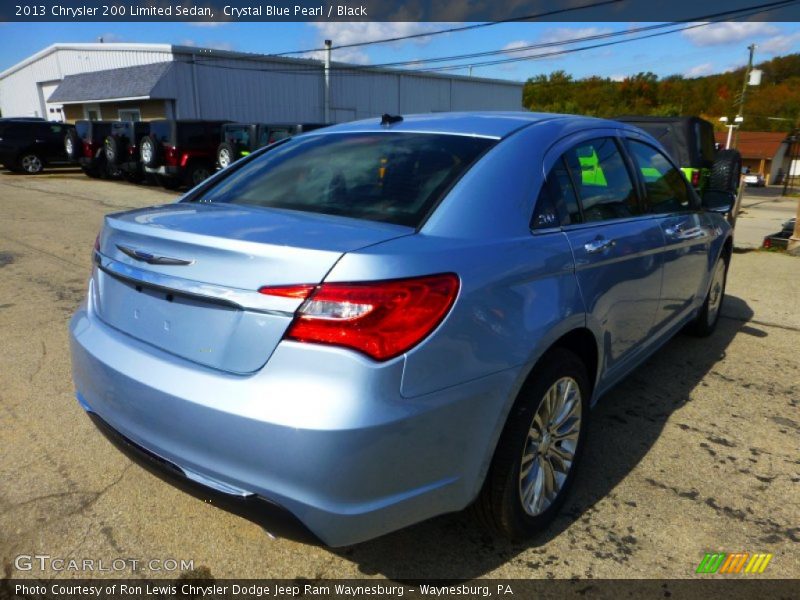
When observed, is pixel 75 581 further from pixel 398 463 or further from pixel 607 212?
pixel 607 212

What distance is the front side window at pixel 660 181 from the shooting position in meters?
3.32

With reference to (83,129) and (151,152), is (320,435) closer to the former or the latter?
(151,152)

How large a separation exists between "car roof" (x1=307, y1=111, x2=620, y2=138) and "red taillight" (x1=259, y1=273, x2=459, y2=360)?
3.61 ft

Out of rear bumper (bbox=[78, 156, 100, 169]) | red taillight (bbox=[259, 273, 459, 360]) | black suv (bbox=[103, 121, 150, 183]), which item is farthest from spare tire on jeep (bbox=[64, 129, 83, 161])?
red taillight (bbox=[259, 273, 459, 360])

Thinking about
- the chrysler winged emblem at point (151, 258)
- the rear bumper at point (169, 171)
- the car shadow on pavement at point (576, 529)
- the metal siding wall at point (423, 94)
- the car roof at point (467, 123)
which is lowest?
the car shadow on pavement at point (576, 529)

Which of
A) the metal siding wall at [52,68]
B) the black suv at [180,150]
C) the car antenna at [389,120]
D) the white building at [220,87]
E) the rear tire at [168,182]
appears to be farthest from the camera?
the metal siding wall at [52,68]

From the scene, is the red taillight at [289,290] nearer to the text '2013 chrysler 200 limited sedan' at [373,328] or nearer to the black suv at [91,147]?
the text '2013 chrysler 200 limited sedan' at [373,328]

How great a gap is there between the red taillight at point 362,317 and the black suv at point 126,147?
56.5 feet

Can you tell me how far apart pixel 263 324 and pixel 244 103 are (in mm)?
29176

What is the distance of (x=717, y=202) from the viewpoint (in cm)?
411

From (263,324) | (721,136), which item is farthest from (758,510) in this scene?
(721,136)

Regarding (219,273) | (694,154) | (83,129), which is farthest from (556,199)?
(83,129)

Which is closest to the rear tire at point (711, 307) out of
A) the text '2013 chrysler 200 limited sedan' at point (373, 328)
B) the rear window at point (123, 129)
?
the text '2013 chrysler 200 limited sedan' at point (373, 328)

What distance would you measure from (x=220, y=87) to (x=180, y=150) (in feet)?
44.9
